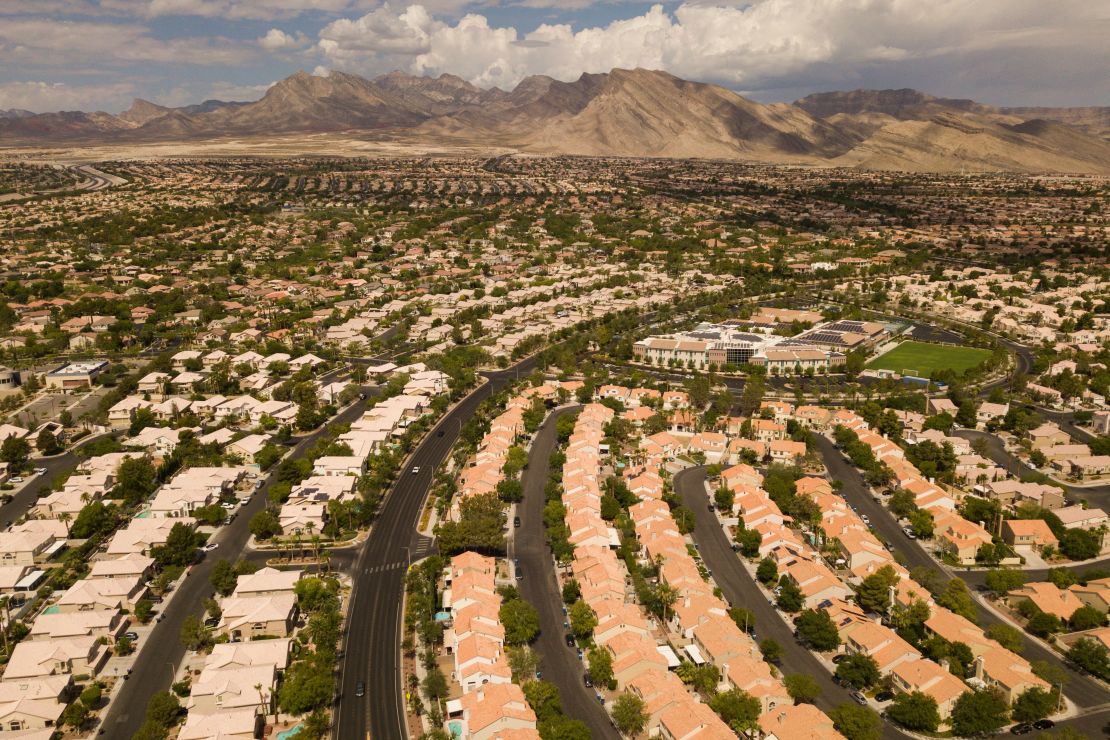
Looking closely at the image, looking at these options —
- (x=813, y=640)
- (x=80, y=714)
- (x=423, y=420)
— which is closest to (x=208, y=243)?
(x=423, y=420)

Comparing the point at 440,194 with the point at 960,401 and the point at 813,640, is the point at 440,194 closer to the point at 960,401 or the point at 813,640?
the point at 960,401

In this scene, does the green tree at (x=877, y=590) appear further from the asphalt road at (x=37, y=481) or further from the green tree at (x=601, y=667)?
the asphalt road at (x=37, y=481)

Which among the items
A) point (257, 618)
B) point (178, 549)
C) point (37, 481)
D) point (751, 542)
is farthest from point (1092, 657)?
point (37, 481)

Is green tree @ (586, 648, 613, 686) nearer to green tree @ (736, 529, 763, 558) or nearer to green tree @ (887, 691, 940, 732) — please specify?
green tree @ (887, 691, 940, 732)

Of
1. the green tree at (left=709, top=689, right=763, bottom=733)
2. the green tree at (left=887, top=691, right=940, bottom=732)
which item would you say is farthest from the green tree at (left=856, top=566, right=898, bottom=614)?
the green tree at (left=709, top=689, right=763, bottom=733)

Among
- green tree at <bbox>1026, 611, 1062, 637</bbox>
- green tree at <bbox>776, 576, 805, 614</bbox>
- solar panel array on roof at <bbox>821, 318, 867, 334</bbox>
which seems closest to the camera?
green tree at <bbox>1026, 611, 1062, 637</bbox>

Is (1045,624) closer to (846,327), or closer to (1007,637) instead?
(1007,637)
